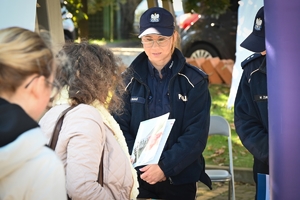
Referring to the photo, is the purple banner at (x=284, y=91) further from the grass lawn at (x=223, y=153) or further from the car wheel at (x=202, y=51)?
the car wheel at (x=202, y=51)

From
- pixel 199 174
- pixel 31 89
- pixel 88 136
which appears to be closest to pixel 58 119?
pixel 88 136

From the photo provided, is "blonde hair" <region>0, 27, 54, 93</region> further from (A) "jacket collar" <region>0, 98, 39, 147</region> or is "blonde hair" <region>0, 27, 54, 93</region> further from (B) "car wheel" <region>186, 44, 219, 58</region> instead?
(B) "car wheel" <region>186, 44, 219, 58</region>

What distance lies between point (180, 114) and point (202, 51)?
A: 33.3ft

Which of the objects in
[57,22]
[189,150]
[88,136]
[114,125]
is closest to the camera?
[88,136]

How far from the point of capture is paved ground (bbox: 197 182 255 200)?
6.56 meters

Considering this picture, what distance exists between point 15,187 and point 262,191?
74.1 inches

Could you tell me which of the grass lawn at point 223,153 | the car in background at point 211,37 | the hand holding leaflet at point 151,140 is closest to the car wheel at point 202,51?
the car in background at point 211,37

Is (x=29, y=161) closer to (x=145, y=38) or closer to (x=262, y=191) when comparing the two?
(x=262, y=191)

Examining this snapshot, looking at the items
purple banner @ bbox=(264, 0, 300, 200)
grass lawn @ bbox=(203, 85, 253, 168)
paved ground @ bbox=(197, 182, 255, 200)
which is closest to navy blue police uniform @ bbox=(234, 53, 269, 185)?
purple banner @ bbox=(264, 0, 300, 200)

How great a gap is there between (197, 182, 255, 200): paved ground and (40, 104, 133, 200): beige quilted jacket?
3.84 metres


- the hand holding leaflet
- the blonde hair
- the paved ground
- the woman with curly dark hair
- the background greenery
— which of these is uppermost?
the blonde hair

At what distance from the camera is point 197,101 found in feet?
13.3

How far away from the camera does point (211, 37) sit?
14.0 m

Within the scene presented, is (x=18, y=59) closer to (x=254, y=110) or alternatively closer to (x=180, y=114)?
(x=180, y=114)
